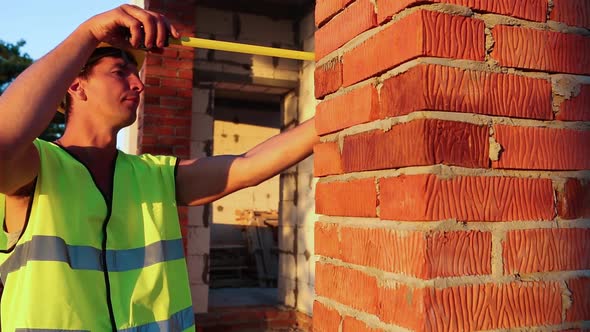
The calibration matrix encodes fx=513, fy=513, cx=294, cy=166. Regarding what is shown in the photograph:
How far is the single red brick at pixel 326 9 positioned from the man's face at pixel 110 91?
76 cm

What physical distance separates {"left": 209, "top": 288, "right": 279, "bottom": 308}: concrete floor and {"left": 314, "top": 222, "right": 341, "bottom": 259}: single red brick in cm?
483

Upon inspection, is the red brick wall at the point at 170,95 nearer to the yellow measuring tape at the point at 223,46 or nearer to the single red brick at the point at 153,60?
the single red brick at the point at 153,60

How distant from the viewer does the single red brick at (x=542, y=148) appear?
3.28ft

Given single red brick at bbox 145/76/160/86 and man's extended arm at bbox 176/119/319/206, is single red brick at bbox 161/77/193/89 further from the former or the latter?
man's extended arm at bbox 176/119/319/206

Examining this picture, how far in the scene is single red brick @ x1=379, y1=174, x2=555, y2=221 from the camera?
3.06 feet

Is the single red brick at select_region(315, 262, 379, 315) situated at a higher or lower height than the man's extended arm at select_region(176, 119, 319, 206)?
lower

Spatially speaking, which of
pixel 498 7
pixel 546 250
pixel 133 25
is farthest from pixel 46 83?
pixel 546 250

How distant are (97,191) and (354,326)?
3.08 ft

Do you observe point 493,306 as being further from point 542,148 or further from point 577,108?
point 577,108

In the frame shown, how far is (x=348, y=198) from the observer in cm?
118

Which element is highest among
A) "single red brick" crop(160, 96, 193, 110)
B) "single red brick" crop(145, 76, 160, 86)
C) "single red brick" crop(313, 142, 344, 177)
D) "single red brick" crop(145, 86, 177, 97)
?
"single red brick" crop(145, 76, 160, 86)

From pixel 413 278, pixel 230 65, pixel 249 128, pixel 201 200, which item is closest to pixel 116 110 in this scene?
pixel 201 200

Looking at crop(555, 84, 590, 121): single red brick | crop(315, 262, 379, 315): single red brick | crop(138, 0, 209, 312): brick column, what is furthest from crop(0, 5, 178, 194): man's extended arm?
crop(138, 0, 209, 312): brick column

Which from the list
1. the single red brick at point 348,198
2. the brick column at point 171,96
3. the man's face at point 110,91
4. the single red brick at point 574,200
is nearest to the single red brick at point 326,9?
the single red brick at point 348,198
